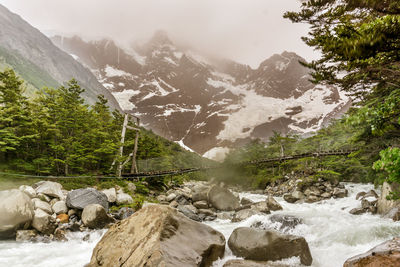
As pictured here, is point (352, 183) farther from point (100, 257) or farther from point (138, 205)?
point (100, 257)

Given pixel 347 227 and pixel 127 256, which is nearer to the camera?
pixel 127 256

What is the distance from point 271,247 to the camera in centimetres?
582

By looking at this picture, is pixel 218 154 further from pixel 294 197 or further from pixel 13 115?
pixel 13 115

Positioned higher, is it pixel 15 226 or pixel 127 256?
pixel 127 256

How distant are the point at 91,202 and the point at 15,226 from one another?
9.66ft

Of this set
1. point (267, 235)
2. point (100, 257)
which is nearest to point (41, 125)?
point (100, 257)

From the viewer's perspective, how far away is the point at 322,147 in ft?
79.7

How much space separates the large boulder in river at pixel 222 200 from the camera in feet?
51.7

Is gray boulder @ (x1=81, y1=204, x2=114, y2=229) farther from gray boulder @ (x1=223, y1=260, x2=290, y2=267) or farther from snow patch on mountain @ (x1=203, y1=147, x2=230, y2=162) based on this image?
snow patch on mountain @ (x1=203, y1=147, x2=230, y2=162)

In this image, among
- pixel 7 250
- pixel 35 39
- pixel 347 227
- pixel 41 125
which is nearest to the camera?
pixel 7 250

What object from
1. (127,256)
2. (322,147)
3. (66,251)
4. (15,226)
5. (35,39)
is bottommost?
(66,251)

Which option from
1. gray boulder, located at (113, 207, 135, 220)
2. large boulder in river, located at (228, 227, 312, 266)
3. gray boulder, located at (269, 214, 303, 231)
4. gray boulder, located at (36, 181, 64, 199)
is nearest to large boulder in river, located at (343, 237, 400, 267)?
large boulder in river, located at (228, 227, 312, 266)

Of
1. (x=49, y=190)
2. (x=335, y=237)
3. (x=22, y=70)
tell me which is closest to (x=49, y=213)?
(x=49, y=190)

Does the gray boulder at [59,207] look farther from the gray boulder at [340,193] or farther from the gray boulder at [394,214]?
the gray boulder at [340,193]
